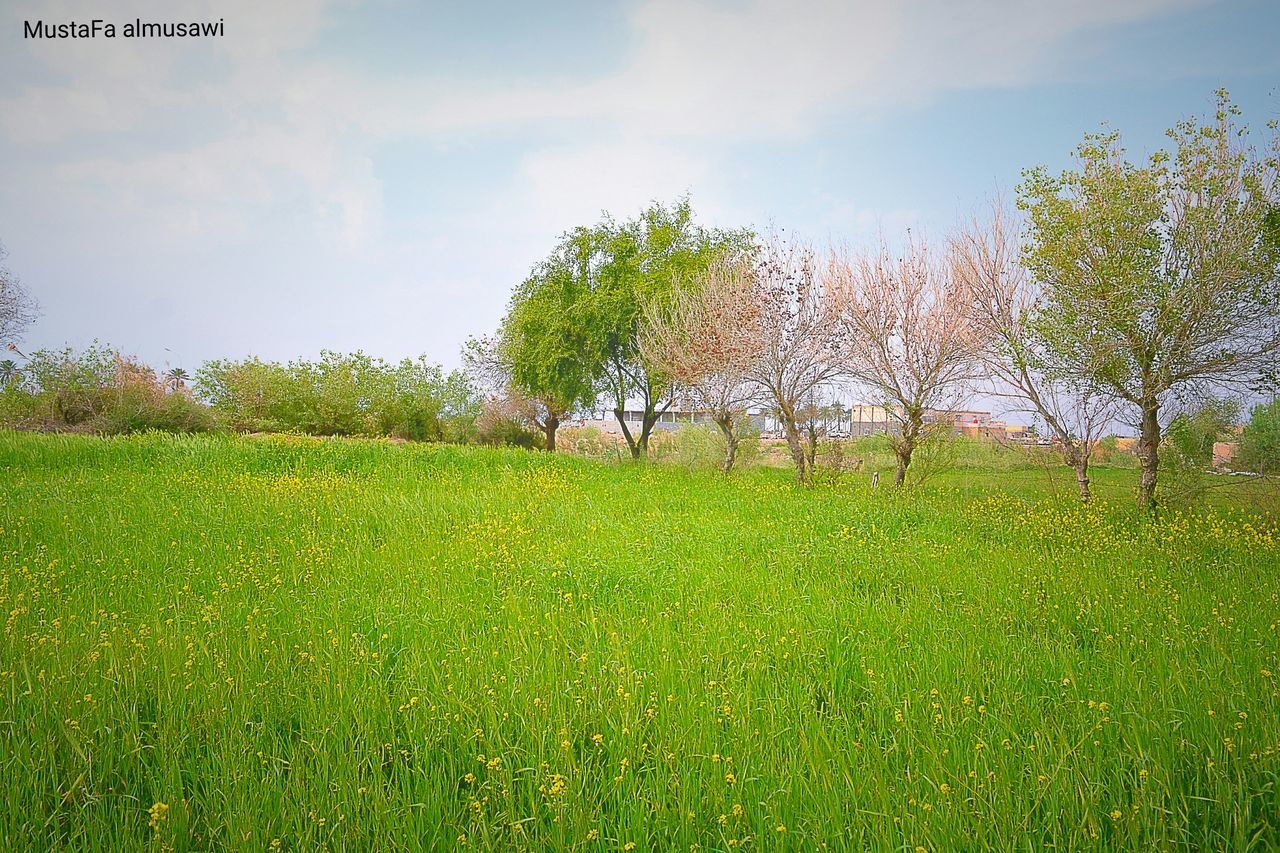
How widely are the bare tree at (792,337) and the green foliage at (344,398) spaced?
77.2 feet

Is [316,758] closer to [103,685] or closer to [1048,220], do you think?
[103,685]

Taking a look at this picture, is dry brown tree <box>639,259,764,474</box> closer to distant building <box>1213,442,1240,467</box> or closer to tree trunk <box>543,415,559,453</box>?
distant building <box>1213,442,1240,467</box>

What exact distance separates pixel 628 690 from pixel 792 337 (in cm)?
1406

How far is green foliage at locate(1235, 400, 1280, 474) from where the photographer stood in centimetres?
945

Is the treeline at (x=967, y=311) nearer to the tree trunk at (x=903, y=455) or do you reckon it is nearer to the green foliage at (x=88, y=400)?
the tree trunk at (x=903, y=455)

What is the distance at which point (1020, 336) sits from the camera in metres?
11.8

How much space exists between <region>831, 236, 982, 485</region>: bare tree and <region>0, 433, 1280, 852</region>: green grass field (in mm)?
6234

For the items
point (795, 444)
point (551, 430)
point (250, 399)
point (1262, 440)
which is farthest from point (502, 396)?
point (1262, 440)

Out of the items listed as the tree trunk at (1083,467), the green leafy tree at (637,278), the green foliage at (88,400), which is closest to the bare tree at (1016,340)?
the tree trunk at (1083,467)

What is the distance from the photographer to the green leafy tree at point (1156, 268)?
9.04m

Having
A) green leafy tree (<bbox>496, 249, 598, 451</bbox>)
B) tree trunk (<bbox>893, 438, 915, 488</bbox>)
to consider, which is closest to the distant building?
tree trunk (<bbox>893, 438, 915, 488</bbox>)

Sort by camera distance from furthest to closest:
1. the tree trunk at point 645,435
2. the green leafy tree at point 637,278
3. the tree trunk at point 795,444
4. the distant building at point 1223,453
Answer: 1. the tree trunk at point 645,435
2. the green leafy tree at point 637,278
3. the tree trunk at point 795,444
4. the distant building at point 1223,453

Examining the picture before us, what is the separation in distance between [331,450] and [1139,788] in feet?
57.6

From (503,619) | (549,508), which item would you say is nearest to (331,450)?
(549,508)
